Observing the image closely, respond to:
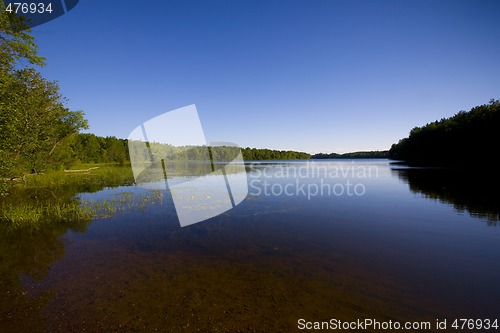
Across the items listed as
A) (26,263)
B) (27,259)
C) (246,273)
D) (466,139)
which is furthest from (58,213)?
(466,139)

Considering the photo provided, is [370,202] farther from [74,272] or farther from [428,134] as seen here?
[428,134]

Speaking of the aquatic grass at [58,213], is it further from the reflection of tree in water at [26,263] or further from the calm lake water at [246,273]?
the calm lake water at [246,273]

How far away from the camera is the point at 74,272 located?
9281 millimetres

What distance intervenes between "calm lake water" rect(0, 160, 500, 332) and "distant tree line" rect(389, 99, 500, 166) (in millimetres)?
77698

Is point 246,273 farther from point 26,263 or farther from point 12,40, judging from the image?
point 12,40

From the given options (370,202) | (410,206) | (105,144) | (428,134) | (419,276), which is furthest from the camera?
(105,144)

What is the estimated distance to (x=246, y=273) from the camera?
365 inches

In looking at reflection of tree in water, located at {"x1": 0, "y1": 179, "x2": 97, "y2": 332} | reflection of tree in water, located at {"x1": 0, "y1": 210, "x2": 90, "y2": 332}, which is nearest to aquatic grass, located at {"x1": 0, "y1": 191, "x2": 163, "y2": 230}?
reflection of tree in water, located at {"x1": 0, "y1": 179, "x2": 97, "y2": 332}

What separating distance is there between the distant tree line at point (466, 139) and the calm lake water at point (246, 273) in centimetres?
7770

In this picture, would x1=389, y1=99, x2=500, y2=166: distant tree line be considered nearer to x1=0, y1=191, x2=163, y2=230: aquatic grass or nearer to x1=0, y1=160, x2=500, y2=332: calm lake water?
x1=0, y1=160, x2=500, y2=332: calm lake water

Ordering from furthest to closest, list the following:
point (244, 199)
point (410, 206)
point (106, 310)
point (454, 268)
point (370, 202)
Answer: point (244, 199), point (370, 202), point (410, 206), point (454, 268), point (106, 310)

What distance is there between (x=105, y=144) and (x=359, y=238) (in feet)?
506

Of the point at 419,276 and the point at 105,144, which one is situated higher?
the point at 105,144

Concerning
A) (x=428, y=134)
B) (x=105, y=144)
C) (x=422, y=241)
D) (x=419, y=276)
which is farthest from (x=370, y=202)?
(x=105, y=144)
